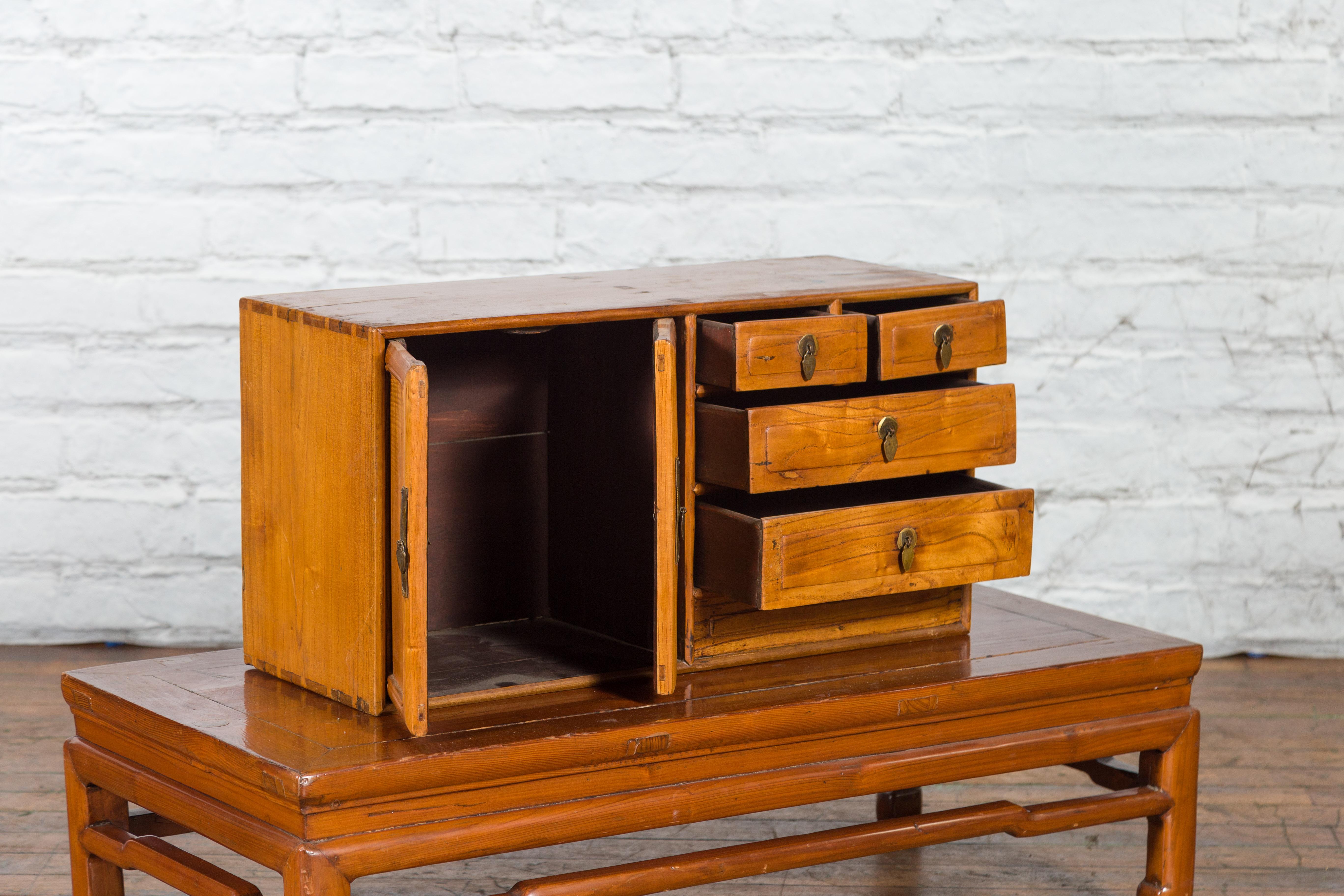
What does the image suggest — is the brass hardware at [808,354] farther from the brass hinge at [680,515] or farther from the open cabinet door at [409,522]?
the open cabinet door at [409,522]

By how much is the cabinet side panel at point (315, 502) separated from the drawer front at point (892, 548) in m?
0.42

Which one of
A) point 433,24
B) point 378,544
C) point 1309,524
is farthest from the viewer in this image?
point 1309,524

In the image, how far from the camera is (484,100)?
3.32 m

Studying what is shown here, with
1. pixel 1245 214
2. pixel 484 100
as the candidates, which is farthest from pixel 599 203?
pixel 1245 214

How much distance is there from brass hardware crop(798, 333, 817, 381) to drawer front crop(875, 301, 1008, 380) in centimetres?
9

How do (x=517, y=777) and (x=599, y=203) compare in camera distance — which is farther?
(x=599, y=203)

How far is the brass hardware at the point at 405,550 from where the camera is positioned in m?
1.66

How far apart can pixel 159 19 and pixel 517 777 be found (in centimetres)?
212

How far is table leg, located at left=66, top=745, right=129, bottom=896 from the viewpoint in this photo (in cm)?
190

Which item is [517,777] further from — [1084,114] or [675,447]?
[1084,114]

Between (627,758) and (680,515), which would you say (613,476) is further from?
(627,758)

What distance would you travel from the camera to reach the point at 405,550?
1664 millimetres

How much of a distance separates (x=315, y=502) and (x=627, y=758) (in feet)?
1.38

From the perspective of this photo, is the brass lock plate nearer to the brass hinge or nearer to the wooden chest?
the wooden chest
